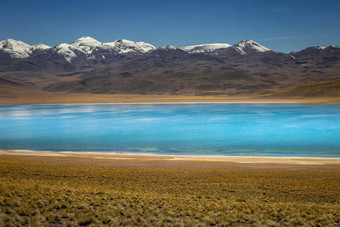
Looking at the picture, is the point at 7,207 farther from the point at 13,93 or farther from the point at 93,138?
the point at 13,93

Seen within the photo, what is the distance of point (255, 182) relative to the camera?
38.7 feet

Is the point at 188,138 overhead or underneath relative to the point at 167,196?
overhead

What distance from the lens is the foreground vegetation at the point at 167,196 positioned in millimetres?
7844

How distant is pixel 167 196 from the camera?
9.84 metres

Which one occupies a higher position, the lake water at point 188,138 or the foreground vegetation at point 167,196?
the lake water at point 188,138

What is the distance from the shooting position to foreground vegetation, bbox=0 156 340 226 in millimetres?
7844

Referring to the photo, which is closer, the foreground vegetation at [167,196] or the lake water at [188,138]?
the foreground vegetation at [167,196]

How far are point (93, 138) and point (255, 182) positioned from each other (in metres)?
19.3

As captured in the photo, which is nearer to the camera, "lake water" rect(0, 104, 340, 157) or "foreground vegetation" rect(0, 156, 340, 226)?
"foreground vegetation" rect(0, 156, 340, 226)

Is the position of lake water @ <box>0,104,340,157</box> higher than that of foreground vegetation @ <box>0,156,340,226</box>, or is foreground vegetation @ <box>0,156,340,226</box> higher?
lake water @ <box>0,104,340,157</box>

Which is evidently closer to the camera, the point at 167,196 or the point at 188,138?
the point at 167,196

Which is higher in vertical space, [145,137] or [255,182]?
[145,137]

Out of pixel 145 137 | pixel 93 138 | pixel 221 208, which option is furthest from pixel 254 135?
pixel 221 208

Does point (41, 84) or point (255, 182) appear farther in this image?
point (41, 84)
